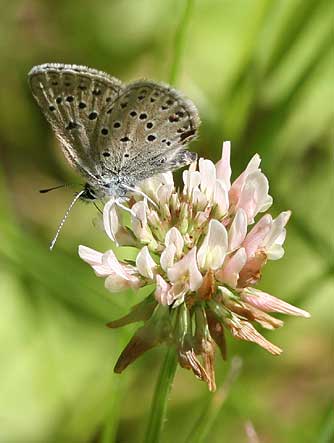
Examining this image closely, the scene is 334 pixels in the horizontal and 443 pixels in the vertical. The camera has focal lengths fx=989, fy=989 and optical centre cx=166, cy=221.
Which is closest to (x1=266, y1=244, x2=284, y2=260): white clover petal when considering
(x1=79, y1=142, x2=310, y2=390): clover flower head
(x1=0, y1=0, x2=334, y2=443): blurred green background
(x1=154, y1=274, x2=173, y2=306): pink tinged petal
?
(x1=79, y1=142, x2=310, y2=390): clover flower head

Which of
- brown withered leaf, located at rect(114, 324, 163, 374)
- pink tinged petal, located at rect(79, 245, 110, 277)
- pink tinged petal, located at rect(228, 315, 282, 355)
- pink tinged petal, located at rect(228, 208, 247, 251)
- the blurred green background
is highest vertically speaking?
pink tinged petal, located at rect(228, 208, 247, 251)

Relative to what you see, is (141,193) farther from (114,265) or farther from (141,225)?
(114,265)

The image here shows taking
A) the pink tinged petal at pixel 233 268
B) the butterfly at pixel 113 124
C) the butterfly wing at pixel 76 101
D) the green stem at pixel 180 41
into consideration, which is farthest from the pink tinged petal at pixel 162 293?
the green stem at pixel 180 41

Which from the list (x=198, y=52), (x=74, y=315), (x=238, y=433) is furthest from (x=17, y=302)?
(x=198, y=52)

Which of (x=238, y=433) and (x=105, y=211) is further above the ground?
(x=105, y=211)

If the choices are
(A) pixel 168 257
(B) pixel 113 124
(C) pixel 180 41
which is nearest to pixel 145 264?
(A) pixel 168 257

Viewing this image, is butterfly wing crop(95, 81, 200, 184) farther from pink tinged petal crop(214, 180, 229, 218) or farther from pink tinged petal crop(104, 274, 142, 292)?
pink tinged petal crop(104, 274, 142, 292)

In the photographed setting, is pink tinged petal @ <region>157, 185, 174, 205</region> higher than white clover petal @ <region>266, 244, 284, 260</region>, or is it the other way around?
white clover petal @ <region>266, 244, 284, 260</region>

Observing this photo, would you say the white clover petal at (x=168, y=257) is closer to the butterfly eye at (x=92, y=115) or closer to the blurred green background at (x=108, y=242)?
the butterfly eye at (x=92, y=115)

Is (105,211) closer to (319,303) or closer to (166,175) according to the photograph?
(166,175)
